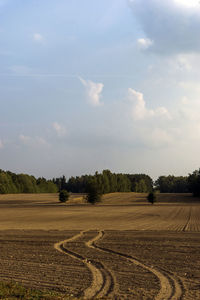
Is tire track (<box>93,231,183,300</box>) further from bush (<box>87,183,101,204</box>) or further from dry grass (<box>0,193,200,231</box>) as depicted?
bush (<box>87,183,101,204</box>)

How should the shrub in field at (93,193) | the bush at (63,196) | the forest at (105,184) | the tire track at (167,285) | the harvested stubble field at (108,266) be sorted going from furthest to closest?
1. the forest at (105,184)
2. the bush at (63,196)
3. the shrub in field at (93,193)
4. the harvested stubble field at (108,266)
5. the tire track at (167,285)

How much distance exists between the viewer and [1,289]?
375 inches

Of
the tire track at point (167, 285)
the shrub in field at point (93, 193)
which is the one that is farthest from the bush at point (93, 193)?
the tire track at point (167, 285)

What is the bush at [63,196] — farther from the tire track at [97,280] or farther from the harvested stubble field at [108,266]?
the tire track at [97,280]

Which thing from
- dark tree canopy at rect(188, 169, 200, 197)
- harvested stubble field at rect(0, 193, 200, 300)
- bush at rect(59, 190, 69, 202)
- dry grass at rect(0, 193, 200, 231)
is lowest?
dry grass at rect(0, 193, 200, 231)

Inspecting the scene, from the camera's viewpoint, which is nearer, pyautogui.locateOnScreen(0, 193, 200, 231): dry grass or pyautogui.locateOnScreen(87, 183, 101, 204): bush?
pyautogui.locateOnScreen(0, 193, 200, 231): dry grass

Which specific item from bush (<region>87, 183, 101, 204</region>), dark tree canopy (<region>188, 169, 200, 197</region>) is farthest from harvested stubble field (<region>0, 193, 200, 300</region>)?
dark tree canopy (<region>188, 169, 200, 197</region>)

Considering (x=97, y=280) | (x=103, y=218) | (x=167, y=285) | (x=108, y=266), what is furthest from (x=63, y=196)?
(x=167, y=285)

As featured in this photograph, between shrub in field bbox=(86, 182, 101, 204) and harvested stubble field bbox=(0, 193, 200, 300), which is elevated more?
shrub in field bbox=(86, 182, 101, 204)

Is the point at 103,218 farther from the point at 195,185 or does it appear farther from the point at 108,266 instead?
the point at 195,185

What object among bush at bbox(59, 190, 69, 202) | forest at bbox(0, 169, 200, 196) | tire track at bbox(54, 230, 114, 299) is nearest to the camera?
tire track at bbox(54, 230, 114, 299)

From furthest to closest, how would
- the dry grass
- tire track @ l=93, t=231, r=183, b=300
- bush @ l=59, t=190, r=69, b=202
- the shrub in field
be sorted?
bush @ l=59, t=190, r=69, b=202 → the shrub in field → the dry grass → tire track @ l=93, t=231, r=183, b=300

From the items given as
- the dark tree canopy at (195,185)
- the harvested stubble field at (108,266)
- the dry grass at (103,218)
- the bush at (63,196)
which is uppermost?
the dark tree canopy at (195,185)

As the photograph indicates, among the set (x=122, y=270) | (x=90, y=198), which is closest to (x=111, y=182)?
(x=90, y=198)
